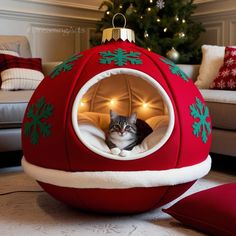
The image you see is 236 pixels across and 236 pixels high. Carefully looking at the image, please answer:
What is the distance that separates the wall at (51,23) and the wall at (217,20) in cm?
100

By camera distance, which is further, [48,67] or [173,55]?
[173,55]

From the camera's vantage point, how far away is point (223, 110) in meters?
1.91

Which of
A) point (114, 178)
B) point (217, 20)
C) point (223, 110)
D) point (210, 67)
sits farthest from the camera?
point (217, 20)

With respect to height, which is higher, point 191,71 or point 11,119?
point 191,71

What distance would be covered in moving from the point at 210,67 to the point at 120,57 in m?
1.56

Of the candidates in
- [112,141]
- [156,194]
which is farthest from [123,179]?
[112,141]

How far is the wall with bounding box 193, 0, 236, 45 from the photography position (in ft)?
11.0

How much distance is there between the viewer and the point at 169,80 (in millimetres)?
1285

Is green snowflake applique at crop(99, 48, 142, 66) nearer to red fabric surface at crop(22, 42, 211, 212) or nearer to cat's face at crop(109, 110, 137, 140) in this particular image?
red fabric surface at crop(22, 42, 211, 212)

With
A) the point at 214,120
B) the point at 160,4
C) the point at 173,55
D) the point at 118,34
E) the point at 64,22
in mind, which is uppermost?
the point at 160,4

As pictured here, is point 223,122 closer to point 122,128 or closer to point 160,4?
point 122,128

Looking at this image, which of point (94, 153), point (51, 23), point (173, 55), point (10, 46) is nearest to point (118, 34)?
point (94, 153)

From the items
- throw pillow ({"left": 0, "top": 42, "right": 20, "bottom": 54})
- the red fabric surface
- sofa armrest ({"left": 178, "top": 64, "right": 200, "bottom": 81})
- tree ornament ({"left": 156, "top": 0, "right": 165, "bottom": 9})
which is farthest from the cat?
tree ornament ({"left": 156, "top": 0, "right": 165, "bottom": 9})

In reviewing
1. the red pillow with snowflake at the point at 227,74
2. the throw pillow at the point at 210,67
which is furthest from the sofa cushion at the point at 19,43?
the red pillow with snowflake at the point at 227,74
